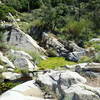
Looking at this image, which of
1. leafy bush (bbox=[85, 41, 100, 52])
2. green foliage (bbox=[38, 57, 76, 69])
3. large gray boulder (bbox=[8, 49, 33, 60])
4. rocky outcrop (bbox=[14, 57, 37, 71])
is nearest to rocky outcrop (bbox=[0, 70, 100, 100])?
rocky outcrop (bbox=[14, 57, 37, 71])

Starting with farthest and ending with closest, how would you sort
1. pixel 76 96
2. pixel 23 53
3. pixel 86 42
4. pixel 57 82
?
pixel 86 42
pixel 23 53
pixel 57 82
pixel 76 96

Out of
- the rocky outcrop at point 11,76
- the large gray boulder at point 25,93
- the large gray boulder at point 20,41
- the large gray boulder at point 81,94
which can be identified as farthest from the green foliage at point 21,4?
the large gray boulder at point 81,94

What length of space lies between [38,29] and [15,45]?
375cm

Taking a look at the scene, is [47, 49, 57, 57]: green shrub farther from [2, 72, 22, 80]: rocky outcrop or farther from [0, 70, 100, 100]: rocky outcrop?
[0, 70, 100, 100]: rocky outcrop

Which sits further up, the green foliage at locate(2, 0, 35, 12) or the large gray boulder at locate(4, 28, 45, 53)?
the green foliage at locate(2, 0, 35, 12)

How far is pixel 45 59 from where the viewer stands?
2259 cm

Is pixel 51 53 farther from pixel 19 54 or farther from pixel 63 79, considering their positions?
pixel 63 79

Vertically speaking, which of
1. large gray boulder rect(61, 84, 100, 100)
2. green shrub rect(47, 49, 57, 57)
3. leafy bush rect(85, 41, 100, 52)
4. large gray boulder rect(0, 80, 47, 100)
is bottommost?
green shrub rect(47, 49, 57, 57)

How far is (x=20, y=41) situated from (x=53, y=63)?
4.58 metres

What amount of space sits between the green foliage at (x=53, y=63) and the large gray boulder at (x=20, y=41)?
1888 mm

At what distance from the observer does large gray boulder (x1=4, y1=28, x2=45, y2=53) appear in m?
23.9

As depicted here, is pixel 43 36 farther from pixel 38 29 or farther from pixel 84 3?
pixel 84 3

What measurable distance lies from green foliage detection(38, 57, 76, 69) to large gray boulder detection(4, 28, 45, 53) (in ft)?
6.19

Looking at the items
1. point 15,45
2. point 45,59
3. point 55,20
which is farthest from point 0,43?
point 55,20
